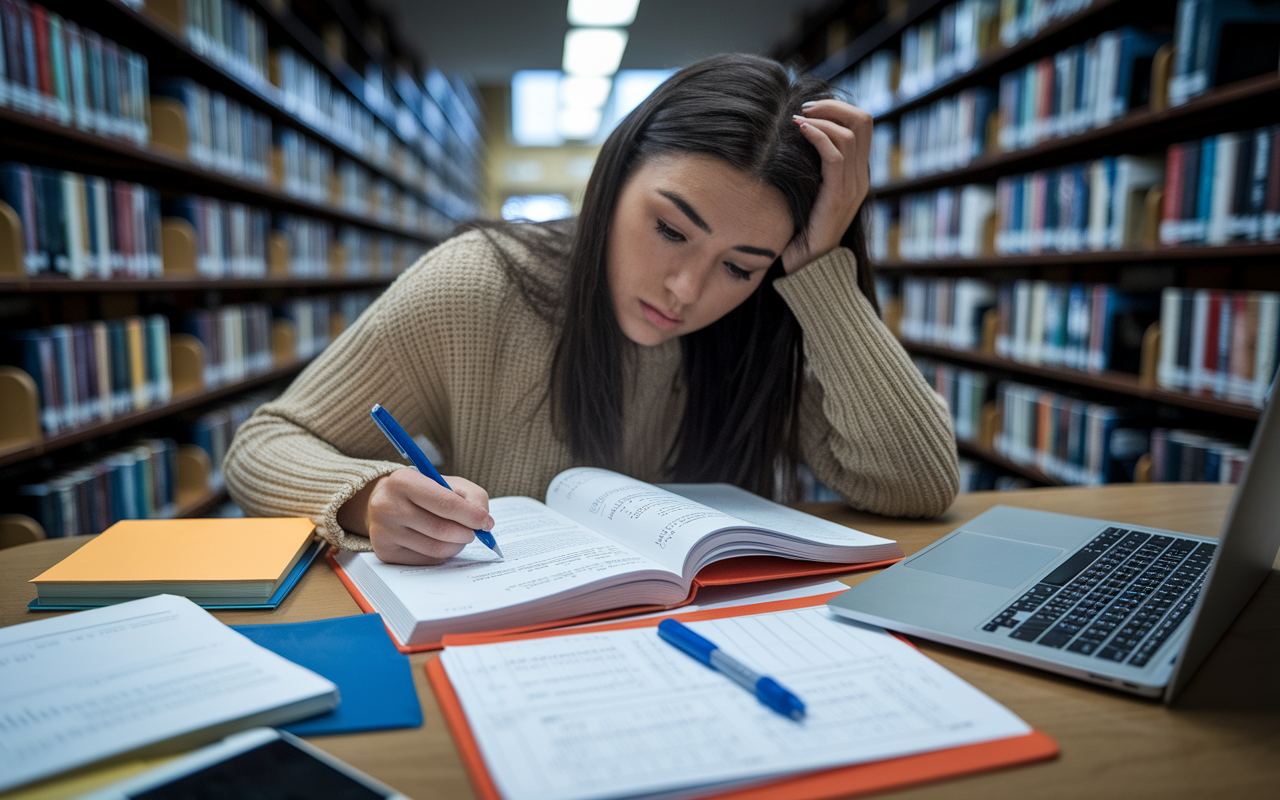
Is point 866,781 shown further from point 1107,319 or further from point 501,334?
point 1107,319

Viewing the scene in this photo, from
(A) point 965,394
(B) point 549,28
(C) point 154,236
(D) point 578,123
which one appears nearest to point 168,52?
(C) point 154,236

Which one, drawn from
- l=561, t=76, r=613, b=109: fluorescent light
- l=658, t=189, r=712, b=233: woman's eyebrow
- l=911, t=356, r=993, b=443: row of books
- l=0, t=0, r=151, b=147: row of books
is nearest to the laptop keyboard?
l=658, t=189, r=712, b=233: woman's eyebrow

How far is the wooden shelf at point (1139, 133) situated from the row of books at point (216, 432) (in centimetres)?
198

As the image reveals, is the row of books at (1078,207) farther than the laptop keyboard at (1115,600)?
Yes

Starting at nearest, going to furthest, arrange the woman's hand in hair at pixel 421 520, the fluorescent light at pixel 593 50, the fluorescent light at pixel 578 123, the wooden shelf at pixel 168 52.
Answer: the woman's hand in hair at pixel 421 520 → the wooden shelf at pixel 168 52 → the fluorescent light at pixel 593 50 → the fluorescent light at pixel 578 123

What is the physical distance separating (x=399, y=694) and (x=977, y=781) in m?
0.33

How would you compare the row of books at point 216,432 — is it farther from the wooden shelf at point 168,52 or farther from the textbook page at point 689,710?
the textbook page at point 689,710

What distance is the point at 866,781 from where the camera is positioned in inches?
16.1

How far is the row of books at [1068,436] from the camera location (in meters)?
2.07

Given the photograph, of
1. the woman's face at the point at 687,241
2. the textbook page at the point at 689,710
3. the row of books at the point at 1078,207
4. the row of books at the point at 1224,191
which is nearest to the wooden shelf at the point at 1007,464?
the row of books at the point at 1078,207

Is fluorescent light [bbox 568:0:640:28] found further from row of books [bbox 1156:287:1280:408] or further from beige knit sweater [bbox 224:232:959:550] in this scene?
beige knit sweater [bbox 224:232:959:550]

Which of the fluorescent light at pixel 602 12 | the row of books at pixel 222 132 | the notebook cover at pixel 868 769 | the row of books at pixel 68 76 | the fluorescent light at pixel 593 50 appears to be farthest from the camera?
the fluorescent light at pixel 593 50

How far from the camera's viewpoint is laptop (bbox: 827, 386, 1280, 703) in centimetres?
50

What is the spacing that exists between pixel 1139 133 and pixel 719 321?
159 cm
